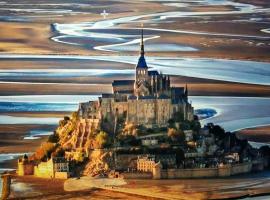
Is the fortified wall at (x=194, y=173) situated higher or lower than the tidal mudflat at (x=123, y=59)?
lower

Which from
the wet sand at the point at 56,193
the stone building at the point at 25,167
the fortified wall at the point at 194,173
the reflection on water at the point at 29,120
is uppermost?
the reflection on water at the point at 29,120

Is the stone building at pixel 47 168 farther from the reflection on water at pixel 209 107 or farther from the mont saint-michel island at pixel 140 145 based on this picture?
the reflection on water at pixel 209 107

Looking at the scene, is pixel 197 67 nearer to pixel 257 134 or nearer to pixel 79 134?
pixel 257 134

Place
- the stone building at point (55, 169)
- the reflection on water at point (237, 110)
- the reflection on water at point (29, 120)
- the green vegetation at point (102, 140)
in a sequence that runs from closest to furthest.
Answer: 1. the stone building at point (55, 169)
2. the green vegetation at point (102, 140)
3. the reflection on water at point (237, 110)
4. the reflection on water at point (29, 120)

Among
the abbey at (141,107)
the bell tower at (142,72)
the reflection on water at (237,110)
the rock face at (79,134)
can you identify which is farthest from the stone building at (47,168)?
the reflection on water at (237,110)

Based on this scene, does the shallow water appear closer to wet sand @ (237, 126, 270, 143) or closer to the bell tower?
wet sand @ (237, 126, 270, 143)

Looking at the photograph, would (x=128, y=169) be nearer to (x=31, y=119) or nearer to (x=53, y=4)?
(x=31, y=119)

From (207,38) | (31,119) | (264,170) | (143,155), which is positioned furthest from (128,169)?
(207,38)
